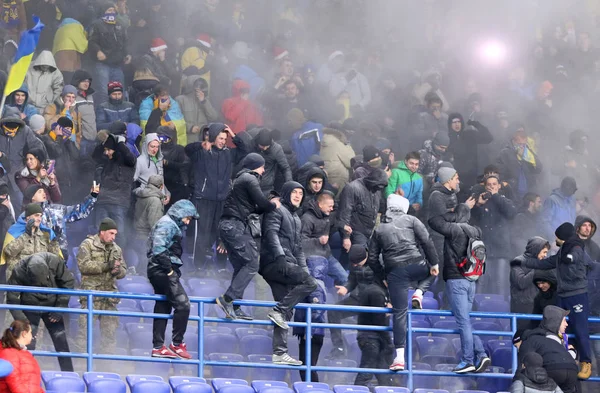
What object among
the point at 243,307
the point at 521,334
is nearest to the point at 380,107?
the point at 243,307

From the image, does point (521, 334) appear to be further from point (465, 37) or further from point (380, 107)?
point (465, 37)

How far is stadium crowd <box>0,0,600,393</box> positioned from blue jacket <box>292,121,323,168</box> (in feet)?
0.09

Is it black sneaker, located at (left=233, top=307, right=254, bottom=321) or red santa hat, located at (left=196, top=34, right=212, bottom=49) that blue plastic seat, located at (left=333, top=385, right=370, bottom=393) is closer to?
black sneaker, located at (left=233, top=307, right=254, bottom=321)

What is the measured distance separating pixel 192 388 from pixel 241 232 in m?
1.75

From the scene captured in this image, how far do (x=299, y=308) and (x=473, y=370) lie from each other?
5.58 ft

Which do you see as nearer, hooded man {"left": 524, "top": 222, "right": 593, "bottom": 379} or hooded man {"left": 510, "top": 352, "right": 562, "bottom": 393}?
hooded man {"left": 510, "top": 352, "right": 562, "bottom": 393}

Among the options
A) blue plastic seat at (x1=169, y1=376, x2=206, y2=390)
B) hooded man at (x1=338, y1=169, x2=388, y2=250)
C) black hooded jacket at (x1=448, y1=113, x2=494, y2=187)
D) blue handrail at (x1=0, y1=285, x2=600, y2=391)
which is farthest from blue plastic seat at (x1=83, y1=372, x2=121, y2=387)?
black hooded jacket at (x1=448, y1=113, x2=494, y2=187)

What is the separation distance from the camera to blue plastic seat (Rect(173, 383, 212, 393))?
12.1 metres

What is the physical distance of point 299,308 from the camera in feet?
44.4

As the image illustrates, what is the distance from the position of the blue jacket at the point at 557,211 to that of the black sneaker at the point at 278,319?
5.25 metres

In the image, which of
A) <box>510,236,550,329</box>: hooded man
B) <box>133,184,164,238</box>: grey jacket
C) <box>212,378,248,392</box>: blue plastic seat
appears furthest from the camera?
<box>133,184,164,238</box>: grey jacket

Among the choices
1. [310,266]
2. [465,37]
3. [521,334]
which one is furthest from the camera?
[465,37]

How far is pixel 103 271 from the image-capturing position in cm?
1358

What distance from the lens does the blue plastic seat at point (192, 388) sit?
39.8 feet
